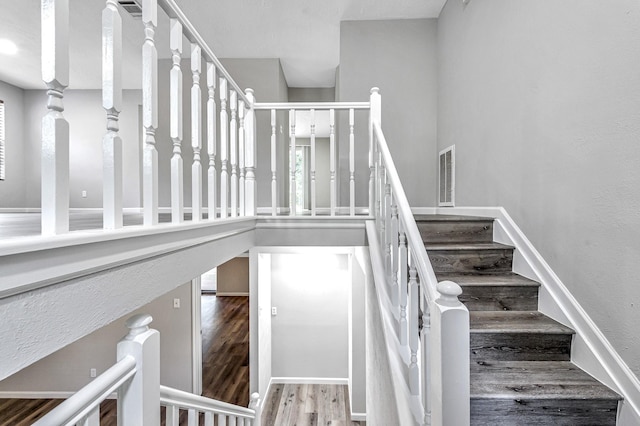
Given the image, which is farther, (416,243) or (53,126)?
(416,243)

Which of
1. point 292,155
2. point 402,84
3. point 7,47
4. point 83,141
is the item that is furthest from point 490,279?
point 83,141

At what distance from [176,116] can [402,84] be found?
3156mm

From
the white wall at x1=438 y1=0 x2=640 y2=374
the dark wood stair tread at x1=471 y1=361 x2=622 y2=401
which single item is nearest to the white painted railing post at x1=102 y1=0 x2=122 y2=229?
the dark wood stair tread at x1=471 y1=361 x2=622 y2=401

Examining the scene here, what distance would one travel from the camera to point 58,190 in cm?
66

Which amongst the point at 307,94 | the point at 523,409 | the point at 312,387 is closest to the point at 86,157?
the point at 307,94

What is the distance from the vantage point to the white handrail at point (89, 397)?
2.01 feet

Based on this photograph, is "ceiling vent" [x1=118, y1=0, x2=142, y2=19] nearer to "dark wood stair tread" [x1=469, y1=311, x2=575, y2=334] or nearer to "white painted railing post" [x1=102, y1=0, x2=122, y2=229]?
"white painted railing post" [x1=102, y1=0, x2=122, y2=229]

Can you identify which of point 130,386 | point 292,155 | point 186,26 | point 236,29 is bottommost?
point 130,386

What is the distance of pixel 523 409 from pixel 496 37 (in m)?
2.42

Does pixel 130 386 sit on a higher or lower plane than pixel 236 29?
lower

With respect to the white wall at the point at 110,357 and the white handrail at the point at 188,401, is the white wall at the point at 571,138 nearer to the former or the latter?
the white handrail at the point at 188,401

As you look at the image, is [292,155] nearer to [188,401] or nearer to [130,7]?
[188,401]

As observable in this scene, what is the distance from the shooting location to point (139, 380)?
835 mm

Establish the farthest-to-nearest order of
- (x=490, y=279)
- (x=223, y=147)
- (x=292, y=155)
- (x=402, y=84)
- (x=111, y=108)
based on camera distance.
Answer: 1. (x=402, y=84)
2. (x=292, y=155)
3. (x=490, y=279)
4. (x=223, y=147)
5. (x=111, y=108)
